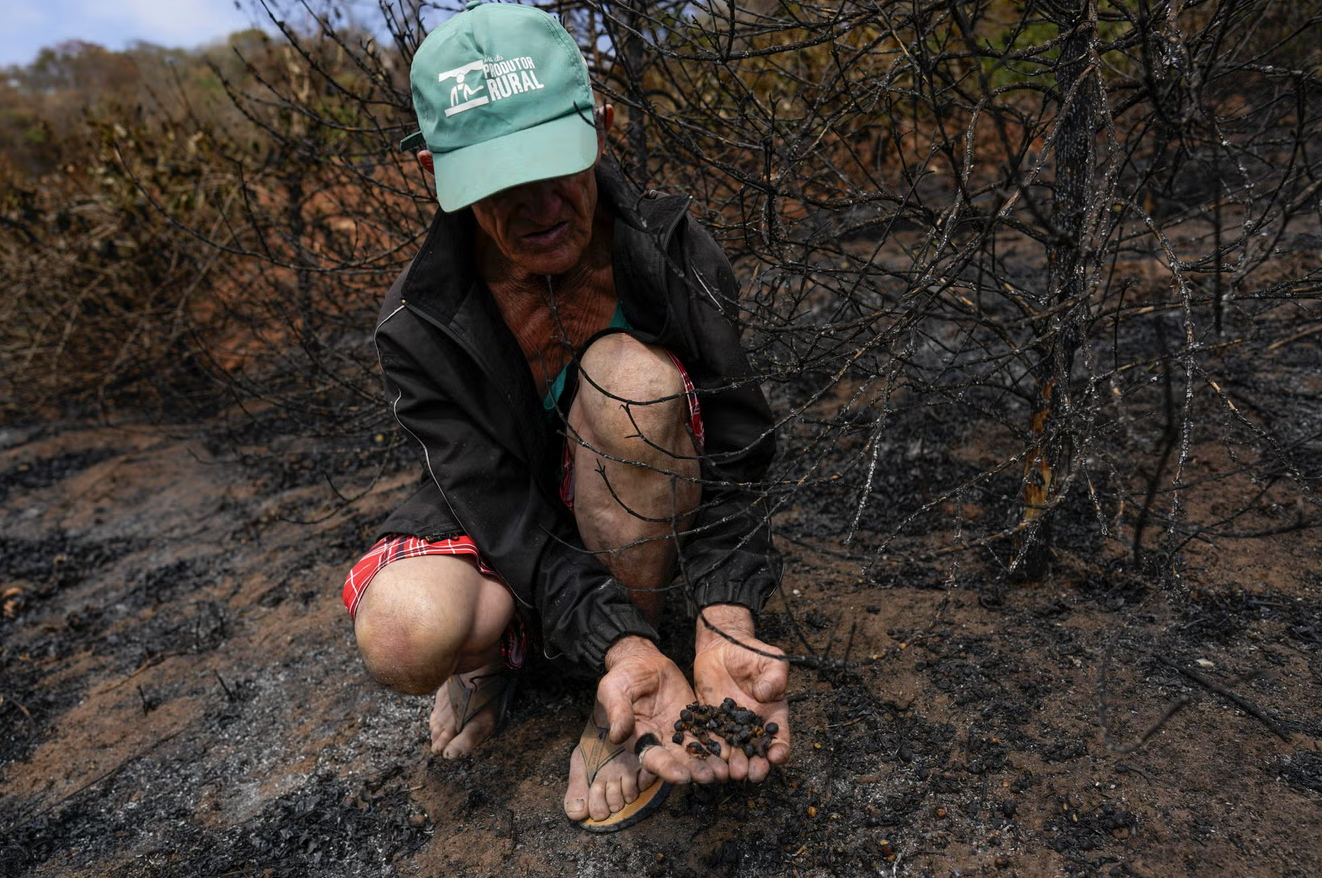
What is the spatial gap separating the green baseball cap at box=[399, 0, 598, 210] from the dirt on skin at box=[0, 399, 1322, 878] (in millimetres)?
876

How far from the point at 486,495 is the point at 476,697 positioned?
523 mm

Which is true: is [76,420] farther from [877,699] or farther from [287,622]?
[877,699]

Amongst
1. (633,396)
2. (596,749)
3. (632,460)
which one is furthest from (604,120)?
(596,749)

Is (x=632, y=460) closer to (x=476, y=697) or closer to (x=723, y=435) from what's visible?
(x=723, y=435)

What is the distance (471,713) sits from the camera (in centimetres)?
206

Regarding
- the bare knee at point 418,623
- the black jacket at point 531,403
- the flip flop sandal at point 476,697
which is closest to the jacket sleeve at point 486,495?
the black jacket at point 531,403

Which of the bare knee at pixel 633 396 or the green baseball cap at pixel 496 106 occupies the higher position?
the green baseball cap at pixel 496 106

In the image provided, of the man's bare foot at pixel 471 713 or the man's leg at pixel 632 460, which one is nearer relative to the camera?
the man's leg at pixel 632 460

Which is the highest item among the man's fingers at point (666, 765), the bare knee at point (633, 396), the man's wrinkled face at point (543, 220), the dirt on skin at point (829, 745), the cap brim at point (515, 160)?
the cap brim at point (515, 160)

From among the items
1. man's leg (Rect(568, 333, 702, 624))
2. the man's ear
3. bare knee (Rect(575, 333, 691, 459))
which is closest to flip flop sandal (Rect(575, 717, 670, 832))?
man's leg (Rect(568, 333, 702, 624))

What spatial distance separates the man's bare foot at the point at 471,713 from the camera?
6.66ft

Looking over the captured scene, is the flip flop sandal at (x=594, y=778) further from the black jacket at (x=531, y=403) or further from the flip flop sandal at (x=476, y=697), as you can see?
the flip flop sandal at (x=476, y=697)

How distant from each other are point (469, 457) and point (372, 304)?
2411 mm

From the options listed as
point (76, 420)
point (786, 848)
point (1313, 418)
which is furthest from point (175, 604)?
point (1313, 418)
